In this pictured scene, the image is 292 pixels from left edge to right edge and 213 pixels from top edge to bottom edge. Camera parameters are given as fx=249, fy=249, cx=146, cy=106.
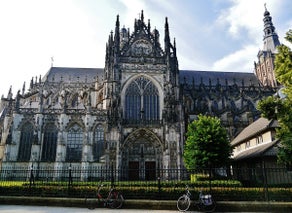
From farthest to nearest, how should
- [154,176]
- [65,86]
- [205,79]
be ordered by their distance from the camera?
[205,79] < [65,86] < [154,176]

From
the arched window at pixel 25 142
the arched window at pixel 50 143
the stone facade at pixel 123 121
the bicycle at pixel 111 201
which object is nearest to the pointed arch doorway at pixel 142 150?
the stone facade at pixel 123 121

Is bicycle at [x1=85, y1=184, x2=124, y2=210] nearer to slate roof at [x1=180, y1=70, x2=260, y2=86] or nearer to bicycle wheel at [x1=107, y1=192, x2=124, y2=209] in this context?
bicycle wheel at [x1=107, y1=192, x2=124, y2=209]

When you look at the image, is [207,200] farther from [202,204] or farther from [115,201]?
[115,201]

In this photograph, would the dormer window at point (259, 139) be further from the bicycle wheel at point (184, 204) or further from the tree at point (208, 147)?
the bicycle wheel at point (184, 204)

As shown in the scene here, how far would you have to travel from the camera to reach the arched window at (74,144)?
33938 millimetres

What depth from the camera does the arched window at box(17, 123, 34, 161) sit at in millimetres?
33594

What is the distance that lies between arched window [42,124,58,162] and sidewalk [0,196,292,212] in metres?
20.2

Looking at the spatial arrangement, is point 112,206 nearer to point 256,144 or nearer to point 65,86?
point 256,144

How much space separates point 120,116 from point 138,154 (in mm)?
5911

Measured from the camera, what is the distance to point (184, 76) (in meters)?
50.9

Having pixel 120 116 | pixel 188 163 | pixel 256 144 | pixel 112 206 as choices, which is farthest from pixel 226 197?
pixel 120 116

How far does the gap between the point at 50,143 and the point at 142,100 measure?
14.3 meters

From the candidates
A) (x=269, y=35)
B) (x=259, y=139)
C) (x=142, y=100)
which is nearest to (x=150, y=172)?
(x=142, y=100)

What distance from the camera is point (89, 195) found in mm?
14906
